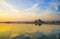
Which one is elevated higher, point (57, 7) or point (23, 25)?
point (57, 7)

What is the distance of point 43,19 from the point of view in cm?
236

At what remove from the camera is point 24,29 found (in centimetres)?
236

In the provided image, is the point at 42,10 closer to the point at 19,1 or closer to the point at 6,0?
the point at 19,1

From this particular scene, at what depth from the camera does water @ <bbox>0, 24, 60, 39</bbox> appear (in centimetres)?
236

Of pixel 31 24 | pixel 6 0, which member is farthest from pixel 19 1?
pixel 31 24

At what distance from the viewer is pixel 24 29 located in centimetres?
236

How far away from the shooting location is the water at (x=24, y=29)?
7.73ft

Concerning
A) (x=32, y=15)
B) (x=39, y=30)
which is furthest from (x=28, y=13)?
(x=39, y=30)

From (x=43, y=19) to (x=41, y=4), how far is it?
183 mm

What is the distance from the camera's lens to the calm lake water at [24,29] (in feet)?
7.73

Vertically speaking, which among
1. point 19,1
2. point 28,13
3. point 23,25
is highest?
point 19,1

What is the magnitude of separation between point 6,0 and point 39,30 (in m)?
0.54

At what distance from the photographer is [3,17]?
2.37m

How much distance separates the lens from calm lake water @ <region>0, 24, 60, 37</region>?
2.36 metres
